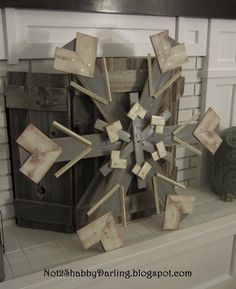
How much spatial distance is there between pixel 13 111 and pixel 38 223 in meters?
0.41

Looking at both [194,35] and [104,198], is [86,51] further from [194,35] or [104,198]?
[194,35]

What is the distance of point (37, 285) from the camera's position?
1.01 metres

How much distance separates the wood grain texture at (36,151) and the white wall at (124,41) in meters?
0.27

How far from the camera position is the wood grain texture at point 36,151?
101 centimetres

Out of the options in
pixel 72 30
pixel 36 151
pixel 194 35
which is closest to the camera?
pixel 36 151

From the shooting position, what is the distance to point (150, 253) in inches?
Answer: 46.5

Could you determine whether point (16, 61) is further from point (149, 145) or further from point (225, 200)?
point (225, 200)

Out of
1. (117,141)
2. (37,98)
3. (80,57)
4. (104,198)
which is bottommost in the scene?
(104,198)

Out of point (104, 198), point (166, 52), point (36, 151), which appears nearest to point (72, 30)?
point (166, 52)

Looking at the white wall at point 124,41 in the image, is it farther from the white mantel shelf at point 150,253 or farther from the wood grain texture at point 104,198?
the wood grain texture at point 104,198

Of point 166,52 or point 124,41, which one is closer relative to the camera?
point 166,52

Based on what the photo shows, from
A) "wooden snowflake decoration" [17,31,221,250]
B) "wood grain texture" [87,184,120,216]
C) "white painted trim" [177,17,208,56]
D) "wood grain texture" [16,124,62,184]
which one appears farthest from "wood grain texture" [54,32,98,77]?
"white painted trim" [177,17,208,56]

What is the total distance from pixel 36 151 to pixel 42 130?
188 millimetres

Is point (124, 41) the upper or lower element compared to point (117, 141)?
upper
